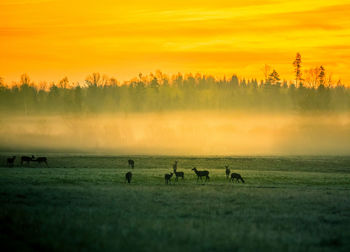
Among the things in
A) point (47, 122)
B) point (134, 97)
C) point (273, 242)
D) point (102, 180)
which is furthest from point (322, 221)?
point (134, 97)

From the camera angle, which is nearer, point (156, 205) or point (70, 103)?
point (156, 205)

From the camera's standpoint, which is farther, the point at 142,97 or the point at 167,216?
the point at 142,97

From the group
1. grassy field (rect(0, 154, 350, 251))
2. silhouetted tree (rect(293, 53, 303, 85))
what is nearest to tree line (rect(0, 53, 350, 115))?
silhouetted tree (rect(293, 53, 303, 85))

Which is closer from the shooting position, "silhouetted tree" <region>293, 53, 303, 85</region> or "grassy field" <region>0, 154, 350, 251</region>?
"grassy field" <region>0, 154, 350, 251</region>

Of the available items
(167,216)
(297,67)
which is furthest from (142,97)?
(167,216)

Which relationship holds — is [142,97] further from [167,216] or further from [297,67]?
[167,216]

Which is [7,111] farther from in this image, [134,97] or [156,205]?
[156,205]

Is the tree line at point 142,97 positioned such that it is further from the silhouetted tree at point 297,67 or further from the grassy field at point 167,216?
the grassy field at point 167,216

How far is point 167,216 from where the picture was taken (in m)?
22.7

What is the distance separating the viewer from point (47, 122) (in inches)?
5571

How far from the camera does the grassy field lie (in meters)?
17.3

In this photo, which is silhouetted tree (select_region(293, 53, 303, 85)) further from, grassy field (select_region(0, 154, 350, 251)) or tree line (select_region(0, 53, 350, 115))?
grassy field (select_region(0, 154, 350, 251))

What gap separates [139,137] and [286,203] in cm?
10609

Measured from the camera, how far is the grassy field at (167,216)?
1731 cm
